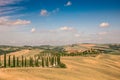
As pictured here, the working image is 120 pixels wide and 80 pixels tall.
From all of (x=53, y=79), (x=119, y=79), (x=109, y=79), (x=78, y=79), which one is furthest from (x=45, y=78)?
(x=119, y=79)

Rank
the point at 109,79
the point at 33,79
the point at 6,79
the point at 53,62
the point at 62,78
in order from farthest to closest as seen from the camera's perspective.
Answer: the point at 53,62 < the point at 109,79 < the point at 62,78 < the point at 33,79 < the point at 6,79

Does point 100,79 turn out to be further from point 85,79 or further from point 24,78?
point 24,78

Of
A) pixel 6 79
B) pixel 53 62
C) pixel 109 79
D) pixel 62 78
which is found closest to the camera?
pixel 6 79

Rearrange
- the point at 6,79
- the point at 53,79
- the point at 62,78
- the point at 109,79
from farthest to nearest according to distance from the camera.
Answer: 1. the point at 109,79
2. the point at 62,78
3. the point at 53,79
4. the point at 6,79

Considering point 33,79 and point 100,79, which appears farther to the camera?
point 100,79

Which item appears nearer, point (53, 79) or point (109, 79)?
point (53, 79)

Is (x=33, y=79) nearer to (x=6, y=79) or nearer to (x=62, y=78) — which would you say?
(x=6, y=79)

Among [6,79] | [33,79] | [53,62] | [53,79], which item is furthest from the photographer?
[53,62]

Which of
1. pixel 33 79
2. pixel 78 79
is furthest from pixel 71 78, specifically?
pixel 33 79
